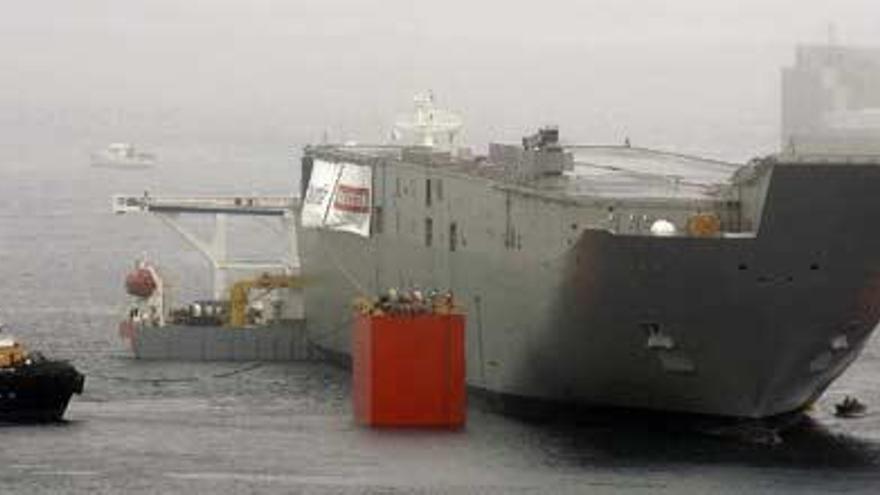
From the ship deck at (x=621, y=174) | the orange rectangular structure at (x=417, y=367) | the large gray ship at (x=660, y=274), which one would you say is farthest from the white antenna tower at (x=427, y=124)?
the orange rectangular structure at (x=417, y=367)

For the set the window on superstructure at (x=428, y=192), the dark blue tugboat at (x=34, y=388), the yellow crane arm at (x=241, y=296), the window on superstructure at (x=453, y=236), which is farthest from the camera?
the yellow crane arm at (x=241, y=296)

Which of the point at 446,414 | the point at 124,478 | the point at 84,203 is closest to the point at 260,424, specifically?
the point at 446,414

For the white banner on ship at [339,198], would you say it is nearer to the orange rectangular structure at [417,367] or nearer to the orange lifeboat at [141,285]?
the orange lifeboat at [141,285]

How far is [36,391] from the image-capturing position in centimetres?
6425

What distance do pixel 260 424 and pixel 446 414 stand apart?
14.2ft

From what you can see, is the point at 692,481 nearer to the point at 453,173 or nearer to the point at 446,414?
the point at 446,414

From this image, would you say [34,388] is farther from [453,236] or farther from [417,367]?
[453,236]

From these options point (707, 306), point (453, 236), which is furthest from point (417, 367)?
point (453, 236)

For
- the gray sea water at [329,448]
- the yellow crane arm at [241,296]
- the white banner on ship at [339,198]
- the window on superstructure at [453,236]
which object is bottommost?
the gray sea water at [329,448]

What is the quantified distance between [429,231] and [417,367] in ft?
31.0

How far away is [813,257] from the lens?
5975cm

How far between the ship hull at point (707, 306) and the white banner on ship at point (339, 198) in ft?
30.7

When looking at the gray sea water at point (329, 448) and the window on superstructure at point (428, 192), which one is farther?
the window on superstructure at point (428, 192)

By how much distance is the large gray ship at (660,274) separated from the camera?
195ft
